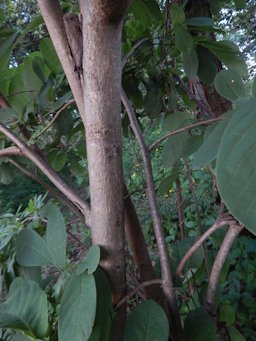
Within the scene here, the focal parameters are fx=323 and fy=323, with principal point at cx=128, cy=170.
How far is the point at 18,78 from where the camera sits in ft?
2.16

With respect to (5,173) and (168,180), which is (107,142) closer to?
(168,180)

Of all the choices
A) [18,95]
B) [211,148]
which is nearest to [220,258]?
[211,148]

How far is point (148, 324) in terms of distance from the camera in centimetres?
41

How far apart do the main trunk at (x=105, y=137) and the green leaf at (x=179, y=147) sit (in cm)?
14

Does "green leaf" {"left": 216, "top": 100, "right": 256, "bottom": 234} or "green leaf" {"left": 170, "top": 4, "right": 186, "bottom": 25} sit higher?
"green leaf" {"left": 170, "top": 4, "right": 186, "bottom": 25}

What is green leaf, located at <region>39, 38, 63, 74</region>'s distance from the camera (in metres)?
0.64

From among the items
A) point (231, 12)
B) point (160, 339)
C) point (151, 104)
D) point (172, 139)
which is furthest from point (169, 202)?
point (231, 12)

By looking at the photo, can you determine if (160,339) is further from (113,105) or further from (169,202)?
(169,202)

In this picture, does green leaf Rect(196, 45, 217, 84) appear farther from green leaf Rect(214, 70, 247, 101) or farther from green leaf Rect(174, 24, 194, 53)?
green leaf Rect(214, 70, 247, 101)

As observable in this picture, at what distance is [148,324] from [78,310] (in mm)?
98

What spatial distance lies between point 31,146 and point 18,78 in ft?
0.53

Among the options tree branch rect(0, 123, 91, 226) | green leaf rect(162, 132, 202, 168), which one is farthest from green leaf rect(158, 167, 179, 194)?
tree branch rect(0, 123, 91, 226)

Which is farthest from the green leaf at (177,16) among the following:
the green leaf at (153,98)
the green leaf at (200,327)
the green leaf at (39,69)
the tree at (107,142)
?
the green leaf at (200,327)

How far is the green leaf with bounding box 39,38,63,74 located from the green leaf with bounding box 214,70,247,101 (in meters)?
0.35
